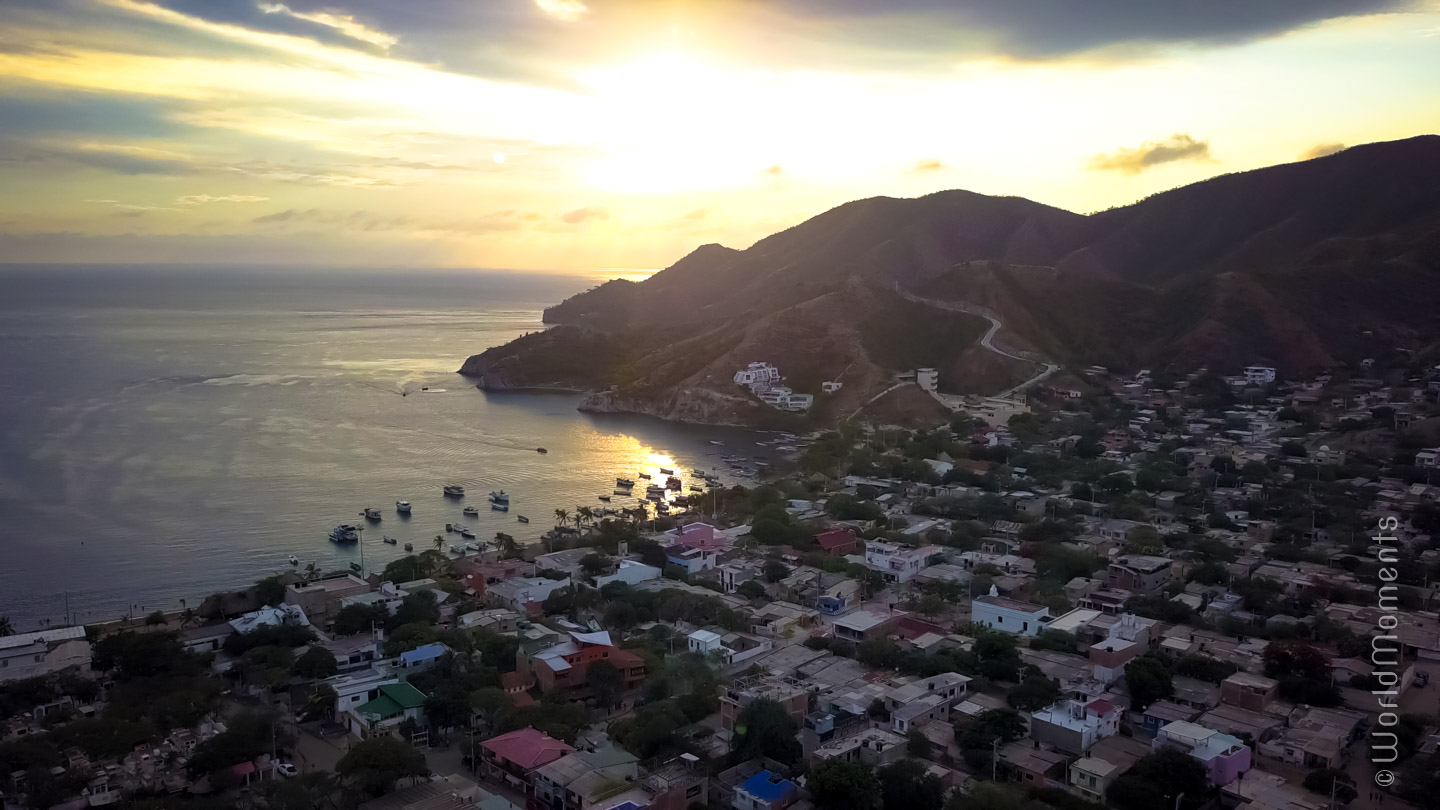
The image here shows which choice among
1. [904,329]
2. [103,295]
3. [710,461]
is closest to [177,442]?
[710,461]

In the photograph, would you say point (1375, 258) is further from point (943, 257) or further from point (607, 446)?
point (607, 446)

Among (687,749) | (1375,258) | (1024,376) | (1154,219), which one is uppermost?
(1154,219)

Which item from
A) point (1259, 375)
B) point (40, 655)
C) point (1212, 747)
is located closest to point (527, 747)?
point (1212, 747)

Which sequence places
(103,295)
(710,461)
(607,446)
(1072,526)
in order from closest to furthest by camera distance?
(1072,526)
(710,461)
(607,446)
(103,295)

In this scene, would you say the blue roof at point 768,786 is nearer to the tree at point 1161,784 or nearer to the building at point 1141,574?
the tree at point 1161,784

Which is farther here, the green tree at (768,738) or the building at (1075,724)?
the building at (1075,724)

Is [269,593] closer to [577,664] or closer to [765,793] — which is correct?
[577,664]

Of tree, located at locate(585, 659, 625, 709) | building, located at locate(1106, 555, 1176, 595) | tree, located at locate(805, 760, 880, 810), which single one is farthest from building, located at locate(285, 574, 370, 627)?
building, located at locate(1106, 555, 1176, 595)

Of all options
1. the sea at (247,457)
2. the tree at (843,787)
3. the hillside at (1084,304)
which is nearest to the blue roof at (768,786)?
the tree at (843,787)
